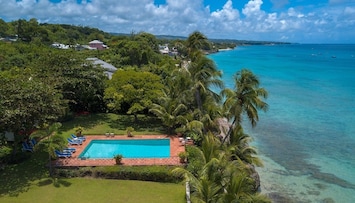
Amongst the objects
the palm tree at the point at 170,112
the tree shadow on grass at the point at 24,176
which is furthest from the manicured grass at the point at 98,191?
the palm tree at the point at 170,112

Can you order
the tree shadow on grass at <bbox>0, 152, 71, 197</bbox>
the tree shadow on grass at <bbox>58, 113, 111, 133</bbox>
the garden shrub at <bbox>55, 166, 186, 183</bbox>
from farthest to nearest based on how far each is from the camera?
1. the tree shadow on grass at <bbox>58, 113, 111, 133</bbox>
2. the garden shrub at <bbox>55, 166, 186, 183</bbox>
3. the tree shadow on grass at <bbox>0, 152, 71, 197</bbox>

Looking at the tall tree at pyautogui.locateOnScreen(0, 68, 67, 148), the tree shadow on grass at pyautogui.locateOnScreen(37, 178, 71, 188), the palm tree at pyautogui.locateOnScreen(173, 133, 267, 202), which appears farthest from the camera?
the tall tree at pyautogui.locateOnScreen(0, 68, 67, 148)

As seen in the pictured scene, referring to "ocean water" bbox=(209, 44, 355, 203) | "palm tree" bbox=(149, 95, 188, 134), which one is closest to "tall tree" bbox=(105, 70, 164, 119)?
"palm tree" bbox=(149, 95, 188, 134)

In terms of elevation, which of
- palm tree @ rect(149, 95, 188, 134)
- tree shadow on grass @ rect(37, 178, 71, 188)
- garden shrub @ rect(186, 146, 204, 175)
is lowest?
tree shadow on grass @ rect(37, 178, 71, 188)

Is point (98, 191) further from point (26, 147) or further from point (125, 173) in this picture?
point (26, 147)

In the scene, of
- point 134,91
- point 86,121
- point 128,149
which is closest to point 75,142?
point 128,149

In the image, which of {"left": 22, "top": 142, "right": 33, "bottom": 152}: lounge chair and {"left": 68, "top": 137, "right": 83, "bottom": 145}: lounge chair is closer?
{"left": 22, "top": 142, "right": 33, "bottom": 152}: lounge chair

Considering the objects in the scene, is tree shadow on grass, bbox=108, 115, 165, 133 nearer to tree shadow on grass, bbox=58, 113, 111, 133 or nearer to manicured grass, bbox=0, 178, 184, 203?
tree shadow on grass, bbox=58, 113, 111, 133
